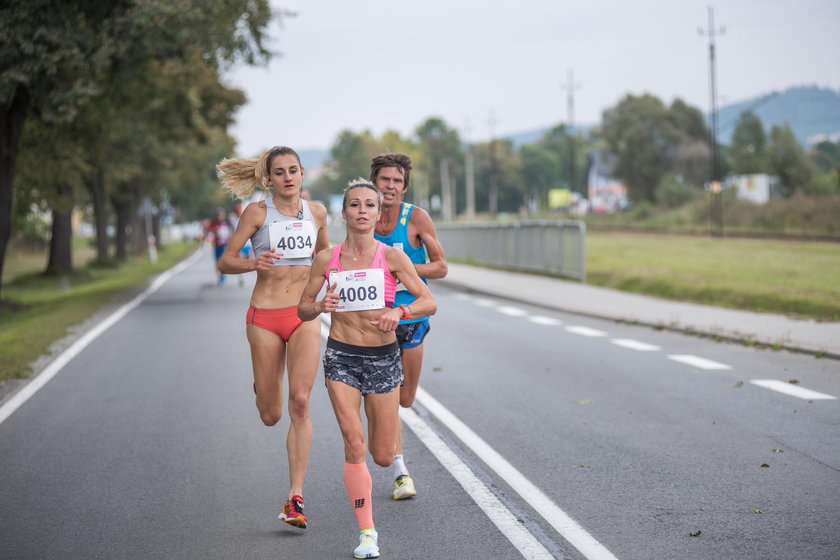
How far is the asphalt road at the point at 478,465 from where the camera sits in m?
5.68

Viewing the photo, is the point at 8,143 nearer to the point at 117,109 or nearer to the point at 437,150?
the point at 117,109

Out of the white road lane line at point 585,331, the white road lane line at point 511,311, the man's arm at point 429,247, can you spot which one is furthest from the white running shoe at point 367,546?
the white road lane line at point 511,311

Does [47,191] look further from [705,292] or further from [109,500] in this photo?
[109,500]

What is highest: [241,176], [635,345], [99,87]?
[99,87]

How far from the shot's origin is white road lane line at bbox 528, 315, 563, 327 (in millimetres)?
18038

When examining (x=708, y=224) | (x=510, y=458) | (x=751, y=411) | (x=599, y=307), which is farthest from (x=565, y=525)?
(x=708, y=224)

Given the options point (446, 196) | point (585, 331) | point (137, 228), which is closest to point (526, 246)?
point (585, 331)

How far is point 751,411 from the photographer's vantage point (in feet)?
30.8

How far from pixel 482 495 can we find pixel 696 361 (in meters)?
6.76

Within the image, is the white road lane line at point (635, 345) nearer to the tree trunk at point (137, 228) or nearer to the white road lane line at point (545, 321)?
the white road lane line at point (545, 321)

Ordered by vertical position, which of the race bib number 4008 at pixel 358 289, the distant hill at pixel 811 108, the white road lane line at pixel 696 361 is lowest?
the white road lane line at pixel 696 361

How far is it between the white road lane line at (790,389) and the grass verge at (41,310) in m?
7.53

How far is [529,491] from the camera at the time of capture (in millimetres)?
6680

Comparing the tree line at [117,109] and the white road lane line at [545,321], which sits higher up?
the tree line at [117,109]
